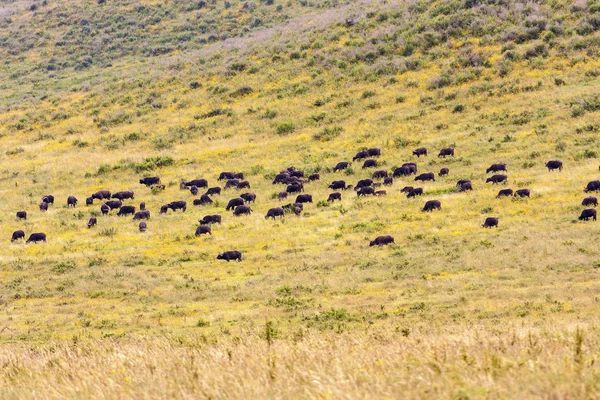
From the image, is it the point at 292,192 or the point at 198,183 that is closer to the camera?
the point at 292,192

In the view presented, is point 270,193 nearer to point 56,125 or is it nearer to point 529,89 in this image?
point 529,89

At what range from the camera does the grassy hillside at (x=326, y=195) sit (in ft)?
36.3

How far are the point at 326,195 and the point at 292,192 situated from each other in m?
2.14

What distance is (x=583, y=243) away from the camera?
932 inches

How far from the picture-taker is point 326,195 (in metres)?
36.8

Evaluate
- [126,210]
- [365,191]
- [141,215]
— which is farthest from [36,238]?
[365,191]

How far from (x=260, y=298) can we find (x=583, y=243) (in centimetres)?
1115

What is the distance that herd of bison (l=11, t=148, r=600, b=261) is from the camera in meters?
31.0

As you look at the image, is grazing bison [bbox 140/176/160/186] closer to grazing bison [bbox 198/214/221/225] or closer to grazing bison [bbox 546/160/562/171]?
grazing bison [bbox 198/214/221/225]

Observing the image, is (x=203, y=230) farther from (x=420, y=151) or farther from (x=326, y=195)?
(x=420, y=151)

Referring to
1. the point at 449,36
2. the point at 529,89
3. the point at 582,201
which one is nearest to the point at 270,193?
the point at 582,201

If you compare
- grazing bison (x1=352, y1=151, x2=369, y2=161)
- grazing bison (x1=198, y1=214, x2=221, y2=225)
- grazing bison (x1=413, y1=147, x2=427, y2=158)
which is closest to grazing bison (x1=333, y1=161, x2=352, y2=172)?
grazing bison (x1=352, y1=151, x2=369, y2=161)

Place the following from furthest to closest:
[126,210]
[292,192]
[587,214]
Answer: [292,192] → [126,210] → [587,214]

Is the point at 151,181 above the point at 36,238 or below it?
above
